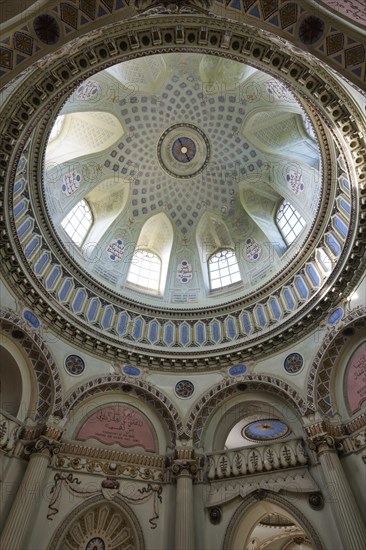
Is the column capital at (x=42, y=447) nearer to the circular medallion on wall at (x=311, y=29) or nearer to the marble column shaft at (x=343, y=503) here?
the marble column shaft at (x=343, y=503)

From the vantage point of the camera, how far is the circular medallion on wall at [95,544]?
13023 millimetres

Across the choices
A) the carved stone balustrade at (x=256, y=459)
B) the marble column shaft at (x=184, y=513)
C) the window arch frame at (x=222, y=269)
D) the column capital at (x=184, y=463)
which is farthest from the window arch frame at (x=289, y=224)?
the marble column shaft at (x=184, y=513)

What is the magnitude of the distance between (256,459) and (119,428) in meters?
5.80

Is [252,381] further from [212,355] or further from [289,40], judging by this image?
[289,40]

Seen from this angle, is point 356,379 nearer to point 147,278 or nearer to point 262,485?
point 262,485

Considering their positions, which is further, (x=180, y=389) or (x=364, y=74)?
(x=180, y=389)

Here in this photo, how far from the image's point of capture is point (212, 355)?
17734 mm

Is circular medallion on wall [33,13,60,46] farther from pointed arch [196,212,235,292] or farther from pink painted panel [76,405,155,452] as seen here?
pointed arch [196,212,235,292]

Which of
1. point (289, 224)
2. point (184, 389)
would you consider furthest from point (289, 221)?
point (184, 389)

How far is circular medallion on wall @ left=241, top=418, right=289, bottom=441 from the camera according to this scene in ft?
66.3

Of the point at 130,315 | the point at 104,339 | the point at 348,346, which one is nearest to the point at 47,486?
the point at 104,339

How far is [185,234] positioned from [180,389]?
10.9m

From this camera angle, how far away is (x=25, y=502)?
1202 cm

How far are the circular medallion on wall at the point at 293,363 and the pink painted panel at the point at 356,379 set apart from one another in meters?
1.98
